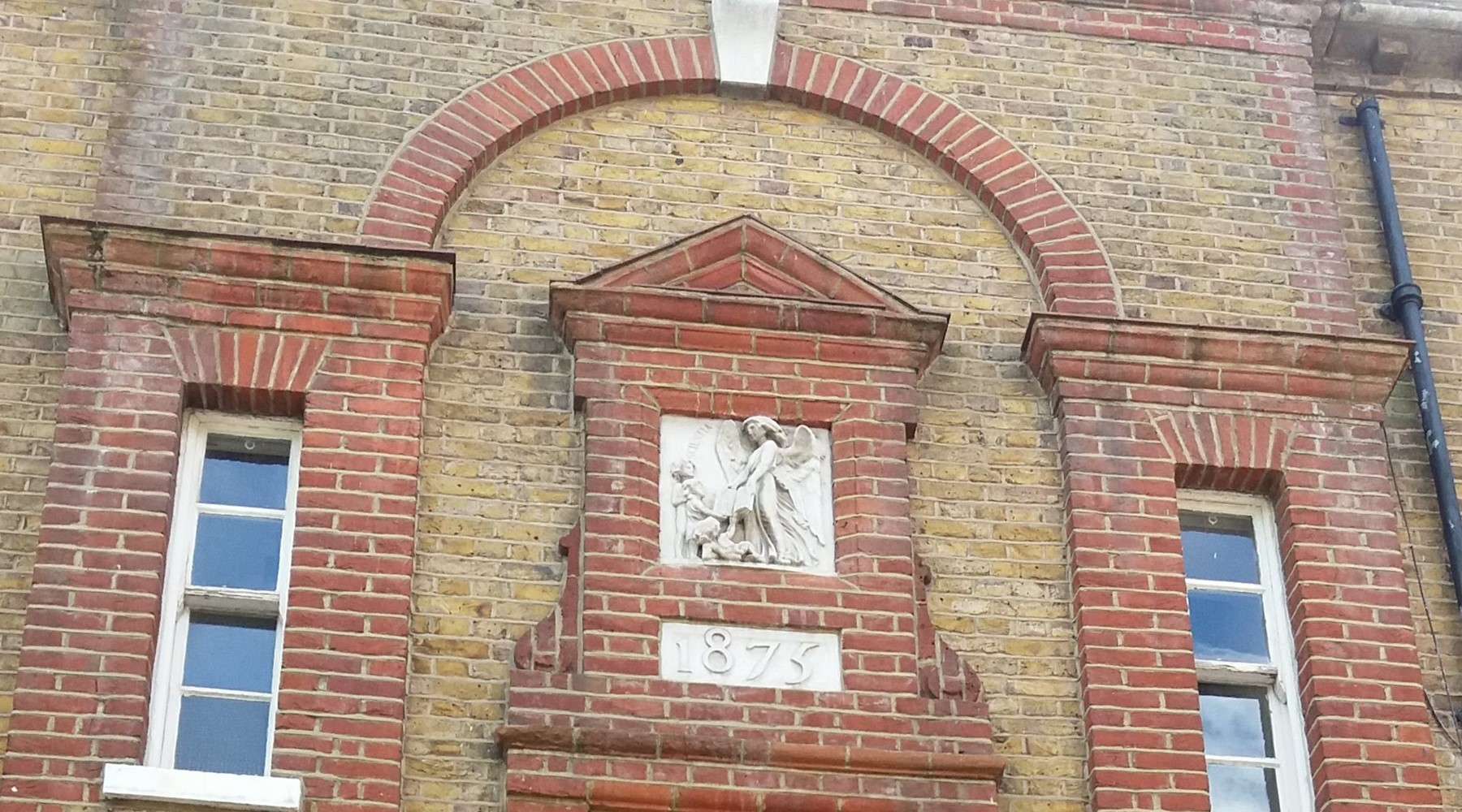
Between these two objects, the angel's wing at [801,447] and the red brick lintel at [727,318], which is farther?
the red brick lintel at [727,318]

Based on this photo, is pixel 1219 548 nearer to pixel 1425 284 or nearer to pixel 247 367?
pixel 1425 284

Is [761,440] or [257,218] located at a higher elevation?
[257,218]

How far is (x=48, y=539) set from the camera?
9.44 meters

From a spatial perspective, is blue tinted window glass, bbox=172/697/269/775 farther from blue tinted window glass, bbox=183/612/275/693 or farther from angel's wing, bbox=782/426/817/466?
angel's wing, bbox=782/426/817/466

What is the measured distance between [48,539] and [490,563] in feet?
5.76

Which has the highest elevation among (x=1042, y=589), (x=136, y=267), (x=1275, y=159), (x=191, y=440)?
(x=1275, y=159)

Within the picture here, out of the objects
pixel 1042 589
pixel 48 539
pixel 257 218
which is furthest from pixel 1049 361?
pixel 48 539

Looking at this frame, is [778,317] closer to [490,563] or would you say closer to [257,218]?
[490,563]

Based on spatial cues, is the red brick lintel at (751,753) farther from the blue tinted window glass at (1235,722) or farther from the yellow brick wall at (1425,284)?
the yellow brick wall at (1425,284)

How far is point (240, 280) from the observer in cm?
1015

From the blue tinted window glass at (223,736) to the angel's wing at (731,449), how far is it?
7.04 feet

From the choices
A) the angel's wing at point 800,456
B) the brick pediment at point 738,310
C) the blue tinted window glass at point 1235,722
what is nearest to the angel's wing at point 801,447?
the angel's wing at point 800,456

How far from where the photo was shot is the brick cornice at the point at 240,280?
10.1m

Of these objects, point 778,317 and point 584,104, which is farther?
point 584,104
